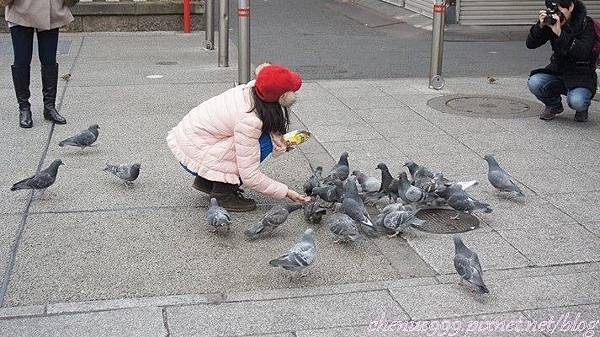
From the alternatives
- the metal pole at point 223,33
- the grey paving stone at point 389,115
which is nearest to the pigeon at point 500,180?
the grey paving stone at point 389,115

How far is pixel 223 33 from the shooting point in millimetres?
10812

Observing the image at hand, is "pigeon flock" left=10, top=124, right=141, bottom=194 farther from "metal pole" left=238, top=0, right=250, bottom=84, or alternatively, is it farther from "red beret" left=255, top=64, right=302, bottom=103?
"metal pole" left=238, top=0, right=250, bottom=84

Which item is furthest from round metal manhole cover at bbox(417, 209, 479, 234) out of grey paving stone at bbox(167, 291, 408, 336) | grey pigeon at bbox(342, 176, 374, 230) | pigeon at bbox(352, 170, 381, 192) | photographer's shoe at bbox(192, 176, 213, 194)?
photographer's shoe at bbox(192, 176, 213, 194)

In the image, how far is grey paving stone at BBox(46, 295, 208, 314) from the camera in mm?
4270

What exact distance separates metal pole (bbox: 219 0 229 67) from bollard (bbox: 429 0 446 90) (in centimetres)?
270

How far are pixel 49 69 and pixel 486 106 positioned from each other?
4559 millimetres

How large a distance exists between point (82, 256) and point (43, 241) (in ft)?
1.22

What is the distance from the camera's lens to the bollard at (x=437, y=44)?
31.6ft

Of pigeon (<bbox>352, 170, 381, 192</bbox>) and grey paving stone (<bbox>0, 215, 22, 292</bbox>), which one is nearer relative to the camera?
grey paving stone (<bbox>0, 215, 22, 292</bbox>)

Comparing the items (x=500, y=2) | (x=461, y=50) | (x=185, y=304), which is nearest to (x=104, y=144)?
(x=185, y=304)

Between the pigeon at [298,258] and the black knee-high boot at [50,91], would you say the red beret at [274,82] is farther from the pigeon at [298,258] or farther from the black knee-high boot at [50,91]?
the black knee-high boot at [50,91]

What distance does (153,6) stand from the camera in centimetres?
1402

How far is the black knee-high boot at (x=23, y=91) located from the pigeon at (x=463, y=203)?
13.9ft

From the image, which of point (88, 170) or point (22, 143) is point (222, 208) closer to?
Result: point (88, 170)
